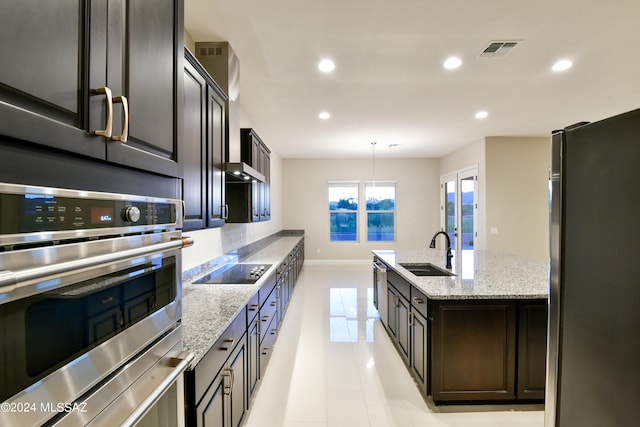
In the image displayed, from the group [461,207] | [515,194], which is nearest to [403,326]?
[515,194]

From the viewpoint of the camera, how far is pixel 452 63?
3.01 metres

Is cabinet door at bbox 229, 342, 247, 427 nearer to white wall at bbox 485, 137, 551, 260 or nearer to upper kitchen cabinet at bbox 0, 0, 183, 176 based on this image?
upper kitchen cabinet at bbox 0, 0, 183, 176

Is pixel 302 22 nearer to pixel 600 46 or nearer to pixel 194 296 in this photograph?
pixel 194 296

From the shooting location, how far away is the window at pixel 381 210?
8.30 meters

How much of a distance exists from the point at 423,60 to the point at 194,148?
2.45m

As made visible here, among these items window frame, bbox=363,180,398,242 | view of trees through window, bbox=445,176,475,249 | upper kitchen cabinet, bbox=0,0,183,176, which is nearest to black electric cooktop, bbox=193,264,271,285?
upper kitchen cabinet, bbox=0,0,183,176

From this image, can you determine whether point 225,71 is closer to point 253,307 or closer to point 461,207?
point 253,307

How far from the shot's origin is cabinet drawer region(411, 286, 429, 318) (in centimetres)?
219

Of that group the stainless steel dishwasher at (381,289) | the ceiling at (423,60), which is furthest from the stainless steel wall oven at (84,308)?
the stainless steel dishwasher at (381,289)

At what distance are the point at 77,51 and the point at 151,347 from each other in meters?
0.78

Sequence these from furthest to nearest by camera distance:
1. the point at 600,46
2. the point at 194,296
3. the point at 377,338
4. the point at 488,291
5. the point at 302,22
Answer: the point at 377,338 → the point at 600,46 → the point at 302,22 → the point at 488,291 → the point at 194,296

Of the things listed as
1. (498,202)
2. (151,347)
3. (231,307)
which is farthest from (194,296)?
(498,202)

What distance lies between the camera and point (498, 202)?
19.7 ft

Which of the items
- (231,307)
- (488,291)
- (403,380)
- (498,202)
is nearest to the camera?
(231,307)
